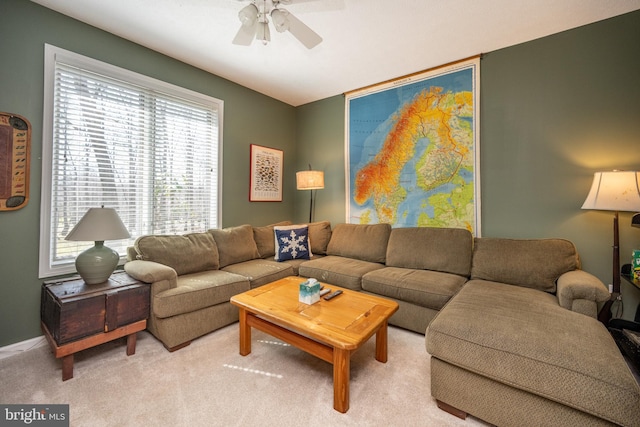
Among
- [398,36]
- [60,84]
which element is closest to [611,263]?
[398,36]

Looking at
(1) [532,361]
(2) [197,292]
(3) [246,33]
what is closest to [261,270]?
(2) [197,292]

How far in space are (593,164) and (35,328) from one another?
4.76 m

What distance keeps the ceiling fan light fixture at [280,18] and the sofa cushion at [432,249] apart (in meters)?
2.21

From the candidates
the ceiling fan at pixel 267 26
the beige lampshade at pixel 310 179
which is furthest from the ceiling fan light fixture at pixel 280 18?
the beige lampshade at pixel 310 179

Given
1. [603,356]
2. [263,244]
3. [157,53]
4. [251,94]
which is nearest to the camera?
[603,356]

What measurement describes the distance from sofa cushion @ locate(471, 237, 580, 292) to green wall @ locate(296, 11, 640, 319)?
0.30m

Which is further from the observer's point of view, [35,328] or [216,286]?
[216,286]

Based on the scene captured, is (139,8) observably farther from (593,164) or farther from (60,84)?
(593,164)

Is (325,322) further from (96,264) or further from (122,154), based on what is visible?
(122,154)

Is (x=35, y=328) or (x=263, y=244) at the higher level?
(x=263, y=244)

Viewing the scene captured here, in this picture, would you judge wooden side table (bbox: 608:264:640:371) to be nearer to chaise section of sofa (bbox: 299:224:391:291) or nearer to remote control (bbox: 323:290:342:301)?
chaise section of sofa (bbox: 299:224:391:291)

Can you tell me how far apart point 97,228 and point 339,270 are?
2014mm

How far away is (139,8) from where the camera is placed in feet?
6.77

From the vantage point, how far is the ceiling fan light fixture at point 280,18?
172 cm
